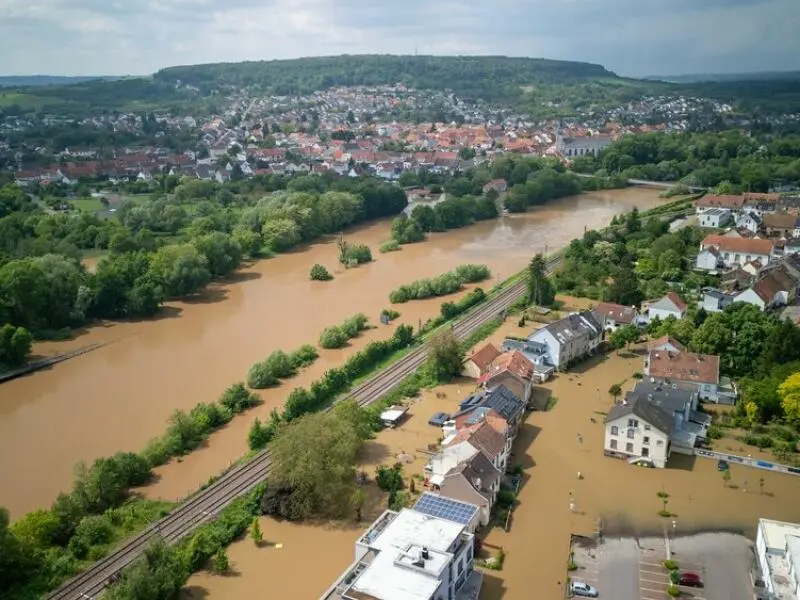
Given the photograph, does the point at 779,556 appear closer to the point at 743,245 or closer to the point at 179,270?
the point at 743,245

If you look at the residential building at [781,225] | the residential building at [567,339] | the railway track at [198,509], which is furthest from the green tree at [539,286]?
the residential building at [781,225]

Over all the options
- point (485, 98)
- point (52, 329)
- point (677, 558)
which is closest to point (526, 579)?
point (677, 558)

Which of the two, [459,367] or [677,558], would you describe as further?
[459,367]

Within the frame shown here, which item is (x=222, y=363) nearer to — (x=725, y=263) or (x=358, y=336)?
(x=358, y=336)

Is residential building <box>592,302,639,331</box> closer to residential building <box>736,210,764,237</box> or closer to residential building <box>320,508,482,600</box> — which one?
residential building <box>320,508,482,600</box>

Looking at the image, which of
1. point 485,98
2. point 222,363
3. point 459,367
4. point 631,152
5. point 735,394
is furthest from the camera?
point 485,98

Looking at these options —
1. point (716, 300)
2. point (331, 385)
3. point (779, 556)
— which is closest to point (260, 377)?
point (331, 385)

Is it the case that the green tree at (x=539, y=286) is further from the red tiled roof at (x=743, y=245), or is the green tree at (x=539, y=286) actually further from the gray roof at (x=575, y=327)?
the red tiled roof at (x=743, y=245)
